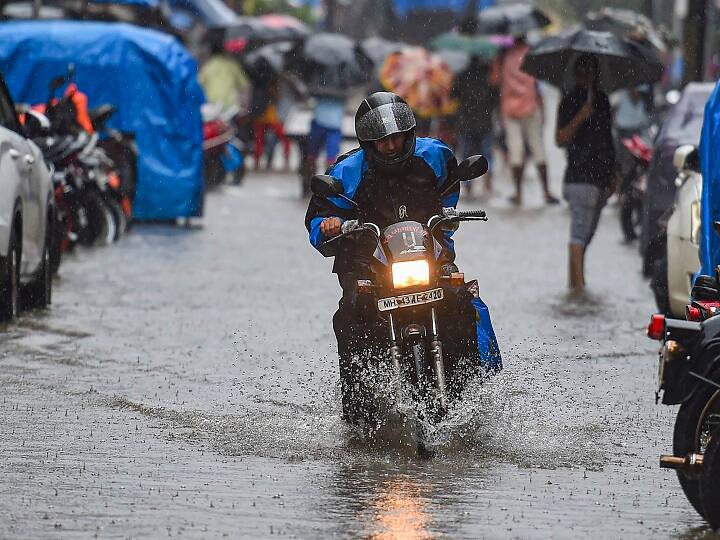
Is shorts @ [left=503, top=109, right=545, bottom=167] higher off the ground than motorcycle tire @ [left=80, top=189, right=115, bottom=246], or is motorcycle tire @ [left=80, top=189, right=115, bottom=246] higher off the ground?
motorcycle tire @ [left=80, top=189, right=115, bottom=246]

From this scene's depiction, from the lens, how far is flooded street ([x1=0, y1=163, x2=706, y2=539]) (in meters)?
6.79

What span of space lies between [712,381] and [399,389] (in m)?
1.87

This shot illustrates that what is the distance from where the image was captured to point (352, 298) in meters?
8.34

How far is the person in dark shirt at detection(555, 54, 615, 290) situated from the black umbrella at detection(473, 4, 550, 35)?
1517 cm

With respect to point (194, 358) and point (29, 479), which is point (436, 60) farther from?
point (29, 479)

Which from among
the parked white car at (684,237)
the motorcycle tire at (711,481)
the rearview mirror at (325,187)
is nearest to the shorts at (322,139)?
the parked white car at (684,237)

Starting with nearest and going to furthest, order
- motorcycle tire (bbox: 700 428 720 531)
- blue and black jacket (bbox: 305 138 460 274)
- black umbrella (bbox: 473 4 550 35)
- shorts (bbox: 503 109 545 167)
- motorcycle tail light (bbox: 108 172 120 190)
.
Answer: motorcycle tire (bbox: 700 428 720 531)
blue and black jacket (bbox: 305 138 460 274)
motorcycle tail light (bbox: 108 172 120 190)
shorts (bbox: 503 109 545 167)
black umbrella (bbox: 473 4 550 35)

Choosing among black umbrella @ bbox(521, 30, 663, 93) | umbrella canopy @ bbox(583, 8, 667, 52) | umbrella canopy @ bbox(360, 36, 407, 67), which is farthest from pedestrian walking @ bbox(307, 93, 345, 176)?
black umbrella @ bbox(521, 30, 663, 93)

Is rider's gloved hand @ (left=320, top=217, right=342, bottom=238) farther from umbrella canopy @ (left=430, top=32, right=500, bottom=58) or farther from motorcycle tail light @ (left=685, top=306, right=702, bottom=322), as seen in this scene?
umbrella canopy @ (left=430, top=32, right=500, bottom=58)

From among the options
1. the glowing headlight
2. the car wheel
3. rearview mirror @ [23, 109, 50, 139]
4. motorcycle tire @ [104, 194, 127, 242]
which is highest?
the glowing headlight

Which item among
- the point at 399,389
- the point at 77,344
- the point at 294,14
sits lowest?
the point at 294,14

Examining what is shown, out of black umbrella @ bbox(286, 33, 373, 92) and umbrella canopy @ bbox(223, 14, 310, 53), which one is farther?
umbrella canopy @ bbox(223, 14, 310, 53)

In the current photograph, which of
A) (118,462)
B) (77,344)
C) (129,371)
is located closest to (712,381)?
(118,462)

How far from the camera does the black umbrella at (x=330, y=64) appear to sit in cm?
2677
